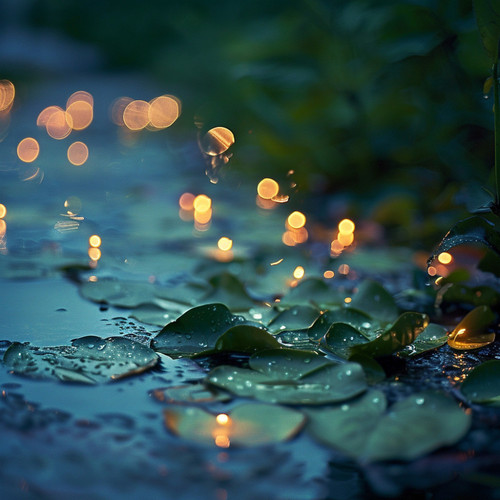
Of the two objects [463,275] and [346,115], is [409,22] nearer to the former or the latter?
[346,115]

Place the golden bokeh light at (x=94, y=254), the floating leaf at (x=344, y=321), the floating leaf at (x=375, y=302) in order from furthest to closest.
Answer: the golden bokeh light at (x=94, y=254) → the floating leaf at (x=375, y=302) → the floating leaf at (x=344, y=321)

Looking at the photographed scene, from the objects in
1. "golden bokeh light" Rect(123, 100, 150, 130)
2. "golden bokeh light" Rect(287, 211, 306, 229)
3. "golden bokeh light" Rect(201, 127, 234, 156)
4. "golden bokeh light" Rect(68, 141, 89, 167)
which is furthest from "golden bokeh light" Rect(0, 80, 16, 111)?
"golden bokeh light" Rect(287, 211, 306, 229)

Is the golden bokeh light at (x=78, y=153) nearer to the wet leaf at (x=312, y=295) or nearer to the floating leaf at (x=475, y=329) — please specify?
the wet leaf at (x=312, y=295)

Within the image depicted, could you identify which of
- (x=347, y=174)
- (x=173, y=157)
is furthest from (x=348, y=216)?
(x=173, y=157)

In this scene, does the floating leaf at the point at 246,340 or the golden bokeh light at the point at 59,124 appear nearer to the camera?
the floating leaf at the point at 246,340

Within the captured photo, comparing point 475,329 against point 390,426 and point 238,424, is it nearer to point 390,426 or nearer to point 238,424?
point 390,426

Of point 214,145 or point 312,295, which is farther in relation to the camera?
point 214,145

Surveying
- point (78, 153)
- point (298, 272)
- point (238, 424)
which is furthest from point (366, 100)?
point (78, 153)

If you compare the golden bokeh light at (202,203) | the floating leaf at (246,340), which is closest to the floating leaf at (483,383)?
the floating leaf at (246,340)
